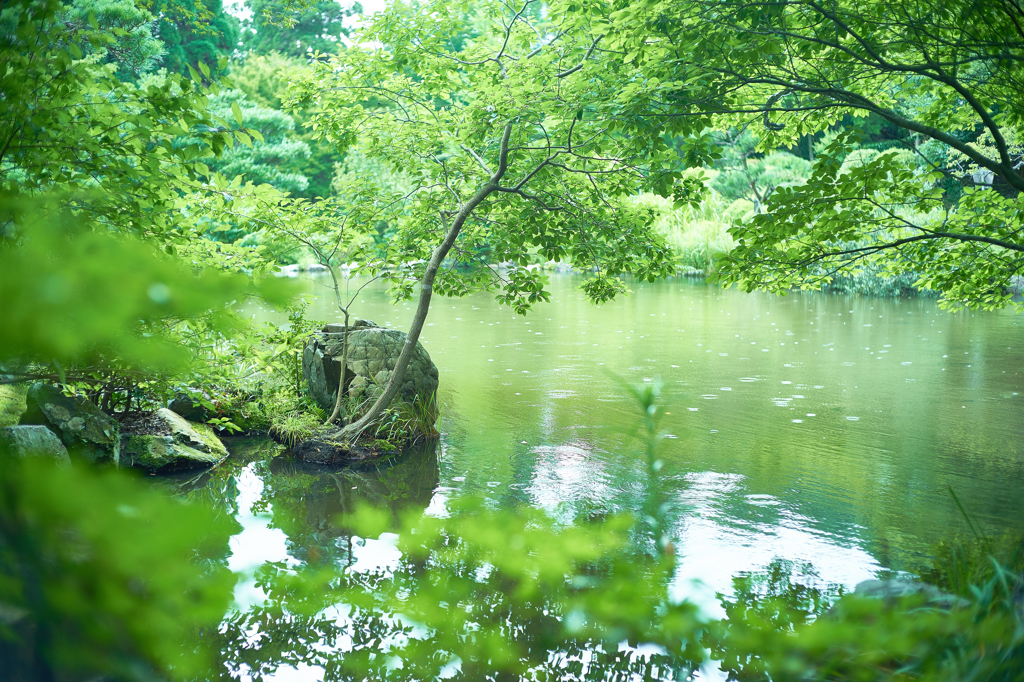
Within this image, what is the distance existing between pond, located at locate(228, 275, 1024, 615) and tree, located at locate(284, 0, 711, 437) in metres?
1.29

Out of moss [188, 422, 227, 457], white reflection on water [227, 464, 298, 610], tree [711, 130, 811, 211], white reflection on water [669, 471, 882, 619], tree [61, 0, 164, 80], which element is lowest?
white reflection on water [669, 471, 882, 619]

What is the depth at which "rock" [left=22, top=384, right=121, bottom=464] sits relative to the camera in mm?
5309

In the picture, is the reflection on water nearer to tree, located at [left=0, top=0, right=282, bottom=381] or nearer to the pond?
the pond

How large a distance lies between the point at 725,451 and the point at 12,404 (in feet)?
19.8

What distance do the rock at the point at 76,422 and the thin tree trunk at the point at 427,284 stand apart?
1914 mm

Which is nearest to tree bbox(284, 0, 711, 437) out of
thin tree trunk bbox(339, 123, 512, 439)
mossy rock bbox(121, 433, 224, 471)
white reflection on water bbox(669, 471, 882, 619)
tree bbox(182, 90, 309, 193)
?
thin tree trunk bbox(339, 123, 512, 439)

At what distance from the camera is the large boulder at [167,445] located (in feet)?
19.8

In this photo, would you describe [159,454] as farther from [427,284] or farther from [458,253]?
[458,253]

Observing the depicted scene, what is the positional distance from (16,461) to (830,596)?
4008 mm

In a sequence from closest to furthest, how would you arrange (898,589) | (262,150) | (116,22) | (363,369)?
1. (898,589)
2. (363,369)
3. (116,22)
4. (262,150)

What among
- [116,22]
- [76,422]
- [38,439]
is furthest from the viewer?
[116,22]

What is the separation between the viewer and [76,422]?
5461 mm

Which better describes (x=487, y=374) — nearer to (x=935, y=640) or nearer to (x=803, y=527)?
(x=803, y=527)

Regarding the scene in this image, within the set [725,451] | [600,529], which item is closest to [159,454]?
[725,451]
